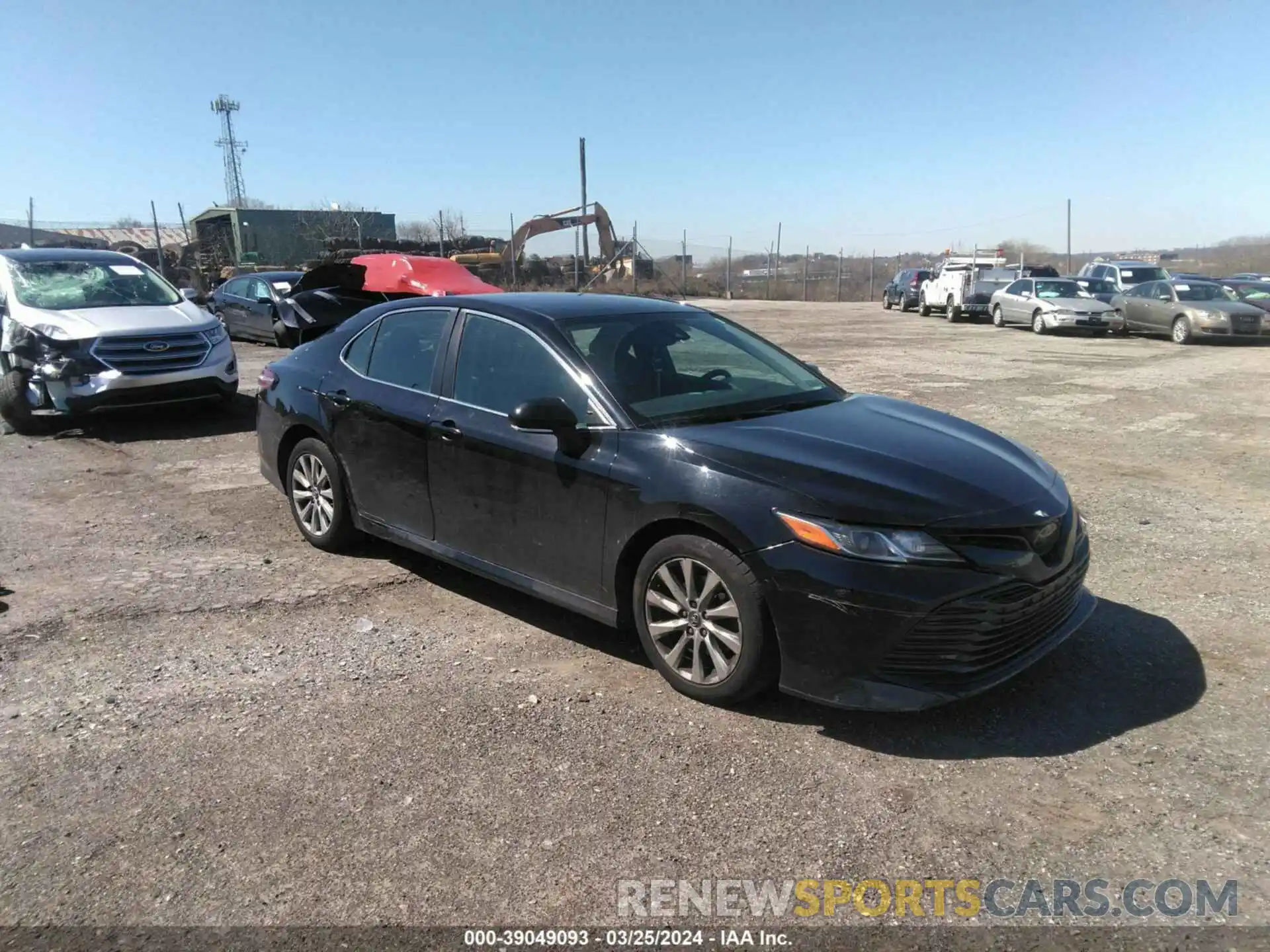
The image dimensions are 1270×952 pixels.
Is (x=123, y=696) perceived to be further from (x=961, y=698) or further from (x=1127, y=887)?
(x=1127, y=887)

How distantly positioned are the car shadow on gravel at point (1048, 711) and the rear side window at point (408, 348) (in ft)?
8.17

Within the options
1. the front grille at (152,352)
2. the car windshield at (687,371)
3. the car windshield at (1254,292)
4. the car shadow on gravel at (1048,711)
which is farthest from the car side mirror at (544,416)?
the car windshield at (1254,292)

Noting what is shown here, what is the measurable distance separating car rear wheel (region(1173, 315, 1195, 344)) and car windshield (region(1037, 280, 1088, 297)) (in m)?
2.78

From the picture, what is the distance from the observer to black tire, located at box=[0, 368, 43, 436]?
8.99 meters

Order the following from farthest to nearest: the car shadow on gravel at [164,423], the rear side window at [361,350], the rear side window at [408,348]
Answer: the car shadow on gravel at [164,423], the rear side window at [361,350], the rear side window at [408,348]

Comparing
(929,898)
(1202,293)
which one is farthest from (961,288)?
(929,898)

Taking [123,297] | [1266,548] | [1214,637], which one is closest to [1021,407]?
[1266,548]

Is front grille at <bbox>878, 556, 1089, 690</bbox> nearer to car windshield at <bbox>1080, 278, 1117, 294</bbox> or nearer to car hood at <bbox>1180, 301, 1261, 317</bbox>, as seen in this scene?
car hood at <bbox>1180, 301, 1261, 317</bbox>

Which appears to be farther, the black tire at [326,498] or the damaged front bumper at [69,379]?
the damaged front bumper at [69,379]

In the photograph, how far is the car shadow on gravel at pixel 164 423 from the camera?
9.30 meters

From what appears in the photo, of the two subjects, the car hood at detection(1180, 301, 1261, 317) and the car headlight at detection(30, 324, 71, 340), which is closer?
the car headlight at detection(30, 324, 71, 340)

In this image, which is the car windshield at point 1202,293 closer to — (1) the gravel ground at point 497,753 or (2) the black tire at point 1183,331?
(2) the black tire at point 1183,331

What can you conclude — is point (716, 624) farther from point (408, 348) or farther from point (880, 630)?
point (408, 348)

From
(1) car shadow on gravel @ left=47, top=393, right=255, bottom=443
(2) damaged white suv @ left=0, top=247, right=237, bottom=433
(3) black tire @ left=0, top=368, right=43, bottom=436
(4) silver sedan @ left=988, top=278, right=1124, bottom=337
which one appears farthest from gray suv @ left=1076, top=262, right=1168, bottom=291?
(3) black tire @ left=0, top=368, right=43, bottom=436
